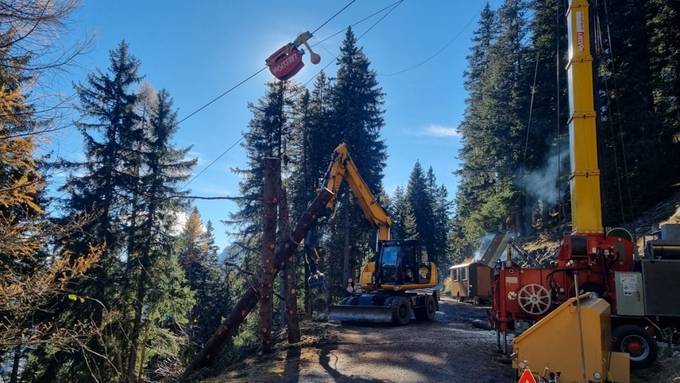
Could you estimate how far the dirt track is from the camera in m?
8.85

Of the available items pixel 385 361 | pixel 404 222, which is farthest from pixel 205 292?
pixel 385 361

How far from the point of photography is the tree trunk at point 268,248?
1138cm

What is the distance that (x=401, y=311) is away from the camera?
51.7ft

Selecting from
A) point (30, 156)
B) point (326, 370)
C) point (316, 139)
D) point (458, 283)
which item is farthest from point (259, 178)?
point (30, 156)

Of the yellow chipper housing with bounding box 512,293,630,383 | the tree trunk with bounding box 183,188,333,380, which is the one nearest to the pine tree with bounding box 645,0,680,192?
the tree trunk with bounding box 183,188,333,380

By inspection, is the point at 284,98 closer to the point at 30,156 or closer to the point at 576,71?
the point at 576,71

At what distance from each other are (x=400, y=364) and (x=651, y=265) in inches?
205

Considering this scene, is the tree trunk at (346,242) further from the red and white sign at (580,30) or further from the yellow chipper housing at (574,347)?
the yellow chipper housing at (574,347)

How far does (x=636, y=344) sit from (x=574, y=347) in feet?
10.1

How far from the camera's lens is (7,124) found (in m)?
6.45

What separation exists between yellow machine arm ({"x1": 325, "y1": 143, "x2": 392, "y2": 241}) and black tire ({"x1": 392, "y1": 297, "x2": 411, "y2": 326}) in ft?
8.84

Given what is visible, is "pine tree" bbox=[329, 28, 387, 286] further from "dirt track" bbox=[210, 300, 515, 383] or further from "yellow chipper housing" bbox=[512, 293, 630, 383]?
"yellow chipper housing" bbox=[512, 293, 630, 383]

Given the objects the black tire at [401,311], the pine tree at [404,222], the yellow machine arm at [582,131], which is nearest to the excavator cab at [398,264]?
the black tire at [401,311]

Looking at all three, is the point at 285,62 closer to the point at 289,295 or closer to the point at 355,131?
the point at 289,295
